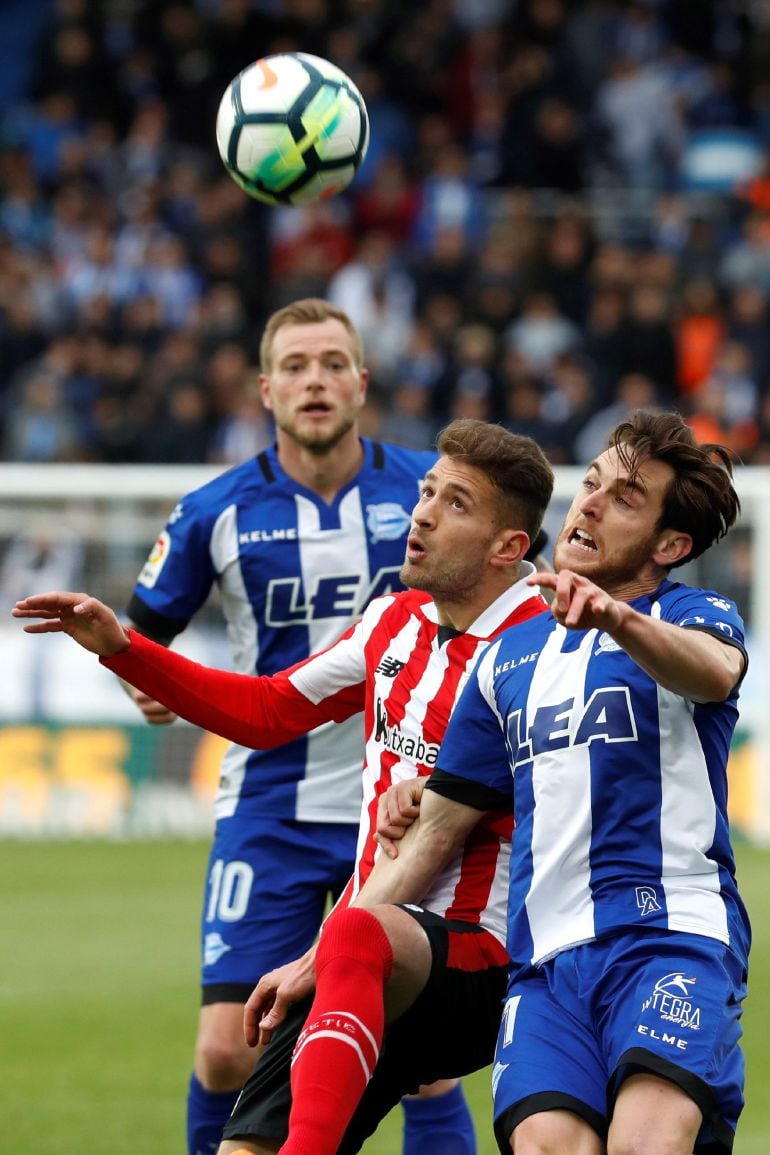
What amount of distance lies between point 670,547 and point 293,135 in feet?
7.91

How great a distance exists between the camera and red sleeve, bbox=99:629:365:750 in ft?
14.8

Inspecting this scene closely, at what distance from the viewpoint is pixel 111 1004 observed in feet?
26.4

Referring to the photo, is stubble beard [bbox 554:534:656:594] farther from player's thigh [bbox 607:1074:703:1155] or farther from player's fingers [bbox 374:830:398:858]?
player's thigh [bbox 607:1074:703:1155]

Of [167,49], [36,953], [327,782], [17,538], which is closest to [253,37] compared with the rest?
[167,49]

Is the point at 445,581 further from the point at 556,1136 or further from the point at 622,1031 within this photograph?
the point at 556,1136

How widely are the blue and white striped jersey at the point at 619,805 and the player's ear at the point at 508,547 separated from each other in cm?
47

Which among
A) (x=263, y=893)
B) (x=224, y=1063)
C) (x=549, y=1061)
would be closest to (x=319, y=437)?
(x=263, y=893)

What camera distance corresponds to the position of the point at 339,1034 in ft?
12.4

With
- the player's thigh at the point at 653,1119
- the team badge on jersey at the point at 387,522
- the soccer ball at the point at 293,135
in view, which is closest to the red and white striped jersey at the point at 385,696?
the player's thigh at the point at 653,1119

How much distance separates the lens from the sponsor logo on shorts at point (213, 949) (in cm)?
542

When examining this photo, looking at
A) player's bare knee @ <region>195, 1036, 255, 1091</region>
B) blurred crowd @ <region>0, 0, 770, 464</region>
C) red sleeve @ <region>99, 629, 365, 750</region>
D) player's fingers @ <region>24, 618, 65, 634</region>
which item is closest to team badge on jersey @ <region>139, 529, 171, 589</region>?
red sleeve @ <region>99, 629, 365, 750</region>

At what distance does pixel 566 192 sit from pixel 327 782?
11.3 m

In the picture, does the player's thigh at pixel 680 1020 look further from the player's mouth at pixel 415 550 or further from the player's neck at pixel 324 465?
the player's neck at pixel 324 465

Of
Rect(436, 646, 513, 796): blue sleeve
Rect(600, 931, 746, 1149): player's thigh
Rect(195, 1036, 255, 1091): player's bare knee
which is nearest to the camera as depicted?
Rect(600, 931, 746, 1149): player's thigh
